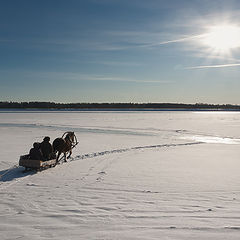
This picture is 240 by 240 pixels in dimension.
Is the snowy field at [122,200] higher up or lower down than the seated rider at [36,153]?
lower down

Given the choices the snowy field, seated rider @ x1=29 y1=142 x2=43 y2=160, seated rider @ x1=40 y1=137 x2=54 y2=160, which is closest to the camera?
the snowy field

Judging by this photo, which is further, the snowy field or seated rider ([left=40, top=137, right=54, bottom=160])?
seated rider ([left=40, top=137, right=54, bottom=160])

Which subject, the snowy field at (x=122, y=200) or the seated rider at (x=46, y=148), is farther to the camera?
the seated rider at (x=46, y=148)

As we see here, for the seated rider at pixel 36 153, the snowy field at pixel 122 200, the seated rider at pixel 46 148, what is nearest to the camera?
the snowy field at pixel 122 200

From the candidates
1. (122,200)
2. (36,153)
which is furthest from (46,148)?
(122,200)

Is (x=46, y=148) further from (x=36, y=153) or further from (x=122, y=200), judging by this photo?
(x=122, y=200)

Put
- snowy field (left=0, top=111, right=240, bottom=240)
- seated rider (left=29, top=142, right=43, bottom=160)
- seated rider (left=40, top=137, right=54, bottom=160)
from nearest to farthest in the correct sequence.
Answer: snowy field (left=0, top=111, right=240, bottom=240), seated rider (left=29, top=142, right=43, bottom=160), seated rider (left=40, top=137, right=54, bottom=160)

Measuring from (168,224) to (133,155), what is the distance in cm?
692

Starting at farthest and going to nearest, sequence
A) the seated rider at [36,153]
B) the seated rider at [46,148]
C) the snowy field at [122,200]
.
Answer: the seated rider at [46,148] → the seated rider at [36,153] → the snowy field at [122,200]

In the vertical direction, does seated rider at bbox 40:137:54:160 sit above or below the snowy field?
above

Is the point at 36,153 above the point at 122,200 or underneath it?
above

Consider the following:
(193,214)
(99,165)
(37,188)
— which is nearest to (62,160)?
(99,165)

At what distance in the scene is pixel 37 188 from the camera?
640 centimetres

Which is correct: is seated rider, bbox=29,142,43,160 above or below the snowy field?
above
